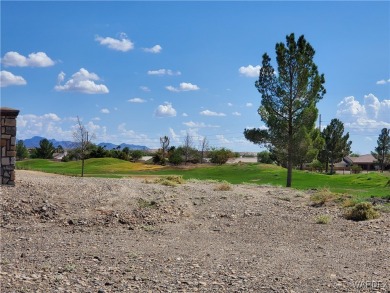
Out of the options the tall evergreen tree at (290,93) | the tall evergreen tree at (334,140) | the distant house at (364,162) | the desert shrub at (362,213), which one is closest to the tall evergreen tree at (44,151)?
the tall evergreen tree at (334,140)

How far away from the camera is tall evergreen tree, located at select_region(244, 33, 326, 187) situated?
27609 mm

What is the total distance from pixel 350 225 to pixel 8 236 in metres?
8.81

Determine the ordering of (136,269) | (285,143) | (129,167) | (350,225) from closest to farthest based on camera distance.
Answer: (136,269) < (350,225) < (285,143) < (129,167)

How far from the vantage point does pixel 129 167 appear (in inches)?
2039

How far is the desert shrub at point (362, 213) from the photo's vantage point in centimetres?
1305

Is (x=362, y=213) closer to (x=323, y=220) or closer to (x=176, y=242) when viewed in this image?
(x=323, y=220)

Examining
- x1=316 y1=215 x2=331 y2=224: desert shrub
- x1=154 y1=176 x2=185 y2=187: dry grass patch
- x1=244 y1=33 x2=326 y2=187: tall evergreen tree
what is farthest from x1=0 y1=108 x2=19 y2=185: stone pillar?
x1=244 y1=33 x2=326 y2=187: tall evergreen tree

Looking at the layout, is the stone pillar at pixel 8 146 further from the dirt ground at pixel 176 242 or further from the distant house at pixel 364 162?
the distant house at pixel 364 162

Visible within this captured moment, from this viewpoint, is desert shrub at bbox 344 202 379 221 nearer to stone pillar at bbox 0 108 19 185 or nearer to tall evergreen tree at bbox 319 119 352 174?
stone pillar at bbox 0 108 19 185

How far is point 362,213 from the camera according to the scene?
13.1 metres

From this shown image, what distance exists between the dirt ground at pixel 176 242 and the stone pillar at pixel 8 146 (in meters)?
0.59

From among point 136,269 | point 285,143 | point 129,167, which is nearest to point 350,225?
point 136,269

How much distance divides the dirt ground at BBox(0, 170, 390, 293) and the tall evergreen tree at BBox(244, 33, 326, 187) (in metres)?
12.4

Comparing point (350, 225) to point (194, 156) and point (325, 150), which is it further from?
point (194, 156)
